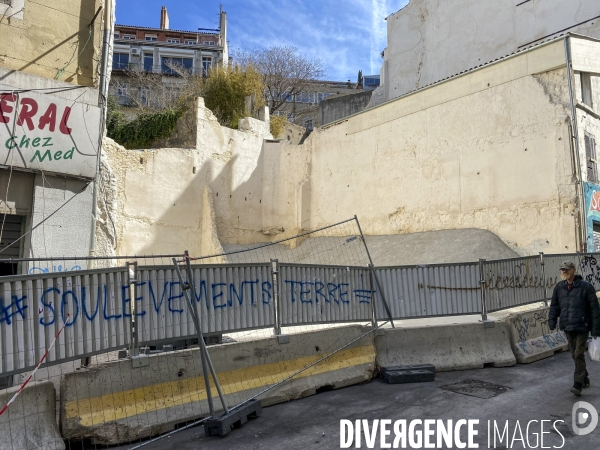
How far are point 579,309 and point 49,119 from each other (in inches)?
367

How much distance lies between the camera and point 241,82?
95.4 feet

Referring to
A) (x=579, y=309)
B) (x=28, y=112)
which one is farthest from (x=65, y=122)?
(x=579, y=309)

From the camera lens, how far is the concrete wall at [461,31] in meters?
22.2

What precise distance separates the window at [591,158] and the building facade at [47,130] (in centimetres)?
1503

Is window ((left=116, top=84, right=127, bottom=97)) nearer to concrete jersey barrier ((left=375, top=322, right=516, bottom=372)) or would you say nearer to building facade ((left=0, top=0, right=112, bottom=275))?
building facade ((left=0, top=0, right=112, bottom=275))

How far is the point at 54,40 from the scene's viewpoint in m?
9.50

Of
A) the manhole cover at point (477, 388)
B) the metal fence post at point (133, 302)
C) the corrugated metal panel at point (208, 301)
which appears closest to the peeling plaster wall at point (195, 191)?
the corrugated metal panel at point (208, 301)

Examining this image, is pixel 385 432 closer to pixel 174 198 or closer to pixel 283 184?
pixel 174 198

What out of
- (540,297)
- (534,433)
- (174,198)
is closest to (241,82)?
(174,198)

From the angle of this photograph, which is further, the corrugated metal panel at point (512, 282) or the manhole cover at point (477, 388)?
the corrugated metal panel at point (512, 282)

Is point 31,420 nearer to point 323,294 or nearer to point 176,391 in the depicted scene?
point 176,391

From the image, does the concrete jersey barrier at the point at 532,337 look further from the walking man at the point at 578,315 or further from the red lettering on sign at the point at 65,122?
the red lettering on sign at the point at 65,122

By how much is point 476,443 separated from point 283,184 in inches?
877

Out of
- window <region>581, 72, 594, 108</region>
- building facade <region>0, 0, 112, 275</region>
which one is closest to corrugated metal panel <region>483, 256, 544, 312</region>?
building facade <region>0, 0, 112, 275</region>
